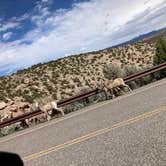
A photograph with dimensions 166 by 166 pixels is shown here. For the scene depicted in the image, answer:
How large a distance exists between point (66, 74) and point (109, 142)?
56.8 m

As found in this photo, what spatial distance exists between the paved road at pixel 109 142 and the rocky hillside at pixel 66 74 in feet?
117

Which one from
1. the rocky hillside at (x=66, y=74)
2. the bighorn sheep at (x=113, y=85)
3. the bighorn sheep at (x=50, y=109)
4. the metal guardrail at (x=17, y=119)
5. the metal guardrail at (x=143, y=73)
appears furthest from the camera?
the rocky hillside at (x=66, y=74)

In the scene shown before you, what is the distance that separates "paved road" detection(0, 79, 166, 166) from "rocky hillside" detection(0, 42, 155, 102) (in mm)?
35755

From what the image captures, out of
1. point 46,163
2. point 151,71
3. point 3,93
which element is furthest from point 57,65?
point 46,163

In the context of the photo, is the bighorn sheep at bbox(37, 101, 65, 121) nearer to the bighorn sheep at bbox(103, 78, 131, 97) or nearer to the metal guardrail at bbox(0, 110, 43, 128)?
the metal guardrail at bbox(0, 110, 43, 128)

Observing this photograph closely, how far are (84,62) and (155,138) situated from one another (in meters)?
65.5

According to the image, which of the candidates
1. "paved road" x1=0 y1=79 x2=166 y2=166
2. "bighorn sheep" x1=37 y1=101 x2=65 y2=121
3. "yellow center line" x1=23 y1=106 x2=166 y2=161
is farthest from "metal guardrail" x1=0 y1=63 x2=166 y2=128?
"yellow center line" x1=23 y1=106 x2=166 y2=161

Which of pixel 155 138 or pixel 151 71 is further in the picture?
pixel 151 71

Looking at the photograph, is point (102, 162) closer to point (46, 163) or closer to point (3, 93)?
point (46, 163)

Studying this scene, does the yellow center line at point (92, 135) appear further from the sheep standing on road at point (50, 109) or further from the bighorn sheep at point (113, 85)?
the bighorn sheep at point (113, 85)

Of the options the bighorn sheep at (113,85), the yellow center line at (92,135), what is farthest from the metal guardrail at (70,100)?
the yellow center line at (92,135)

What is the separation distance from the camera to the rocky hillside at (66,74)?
53812mm

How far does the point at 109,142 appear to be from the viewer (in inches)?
289

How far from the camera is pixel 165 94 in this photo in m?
11.9
